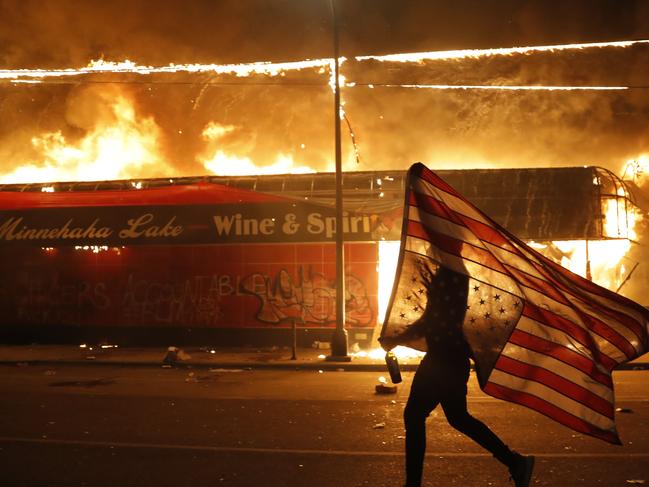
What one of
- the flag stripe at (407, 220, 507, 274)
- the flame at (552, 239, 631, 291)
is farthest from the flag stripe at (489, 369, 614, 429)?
the flame at (552, 239, 631, 291)

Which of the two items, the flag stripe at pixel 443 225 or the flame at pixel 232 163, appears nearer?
the flag stripe at pixel 443 225

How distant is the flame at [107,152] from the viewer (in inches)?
954

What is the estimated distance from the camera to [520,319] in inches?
181

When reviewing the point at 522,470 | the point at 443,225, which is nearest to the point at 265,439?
the point at 522,470

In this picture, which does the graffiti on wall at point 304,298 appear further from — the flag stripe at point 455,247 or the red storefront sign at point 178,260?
the flag stripe at point 455,247

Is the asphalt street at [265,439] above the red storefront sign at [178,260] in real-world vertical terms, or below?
below

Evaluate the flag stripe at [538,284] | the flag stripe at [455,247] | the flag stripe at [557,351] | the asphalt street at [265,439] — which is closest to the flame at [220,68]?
the asphalt street at [265,439]

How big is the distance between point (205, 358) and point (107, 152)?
12.3m

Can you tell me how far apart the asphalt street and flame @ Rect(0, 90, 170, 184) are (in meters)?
14.5

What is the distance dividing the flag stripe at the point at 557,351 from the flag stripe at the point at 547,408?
1.06ft

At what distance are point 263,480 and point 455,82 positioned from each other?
19.6 m

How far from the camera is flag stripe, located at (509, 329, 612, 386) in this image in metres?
4.54

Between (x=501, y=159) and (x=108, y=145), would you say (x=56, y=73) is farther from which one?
(x=501, y=159)

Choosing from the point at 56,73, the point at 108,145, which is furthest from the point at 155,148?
the point at 56,73
